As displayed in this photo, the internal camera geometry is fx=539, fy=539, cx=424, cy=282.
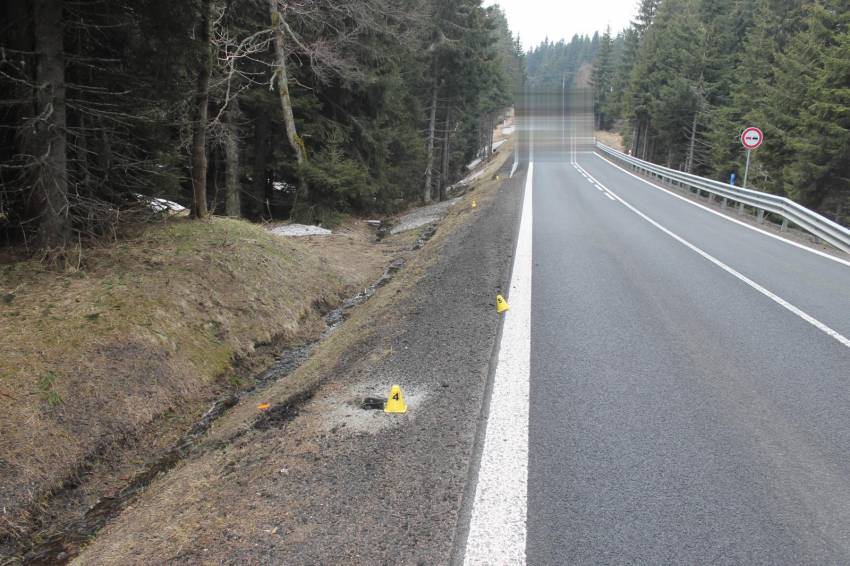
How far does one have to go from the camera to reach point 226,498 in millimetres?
3377

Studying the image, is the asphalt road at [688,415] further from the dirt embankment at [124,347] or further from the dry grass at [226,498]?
the dirt embankment at [124,347]

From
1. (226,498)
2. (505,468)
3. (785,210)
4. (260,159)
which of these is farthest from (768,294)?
(260,159)

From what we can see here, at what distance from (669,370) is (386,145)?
1706cm

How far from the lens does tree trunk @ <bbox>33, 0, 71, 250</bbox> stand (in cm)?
665

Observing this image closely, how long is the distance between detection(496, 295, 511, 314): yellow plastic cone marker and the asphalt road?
370 mm

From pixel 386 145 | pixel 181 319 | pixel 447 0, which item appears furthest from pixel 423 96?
pixel 181 319

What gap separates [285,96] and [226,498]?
48.0 feet

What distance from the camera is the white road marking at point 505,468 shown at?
8.68 feet

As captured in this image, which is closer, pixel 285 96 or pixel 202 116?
pixel 202 116

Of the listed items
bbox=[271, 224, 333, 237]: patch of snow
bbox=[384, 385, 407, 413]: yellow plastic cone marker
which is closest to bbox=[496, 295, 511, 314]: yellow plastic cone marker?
bbox=[384, 385, 407, 413]: yellow plastic cone marker

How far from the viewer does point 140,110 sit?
28.0ft

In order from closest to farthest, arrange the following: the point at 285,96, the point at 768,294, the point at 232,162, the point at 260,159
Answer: the point at 768,294
the point at 232,162
the point at 285,96
the point at 260,159

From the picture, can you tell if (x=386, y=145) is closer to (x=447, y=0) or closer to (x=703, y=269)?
(x=447, y=0)

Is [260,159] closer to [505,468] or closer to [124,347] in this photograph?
[124,347]
